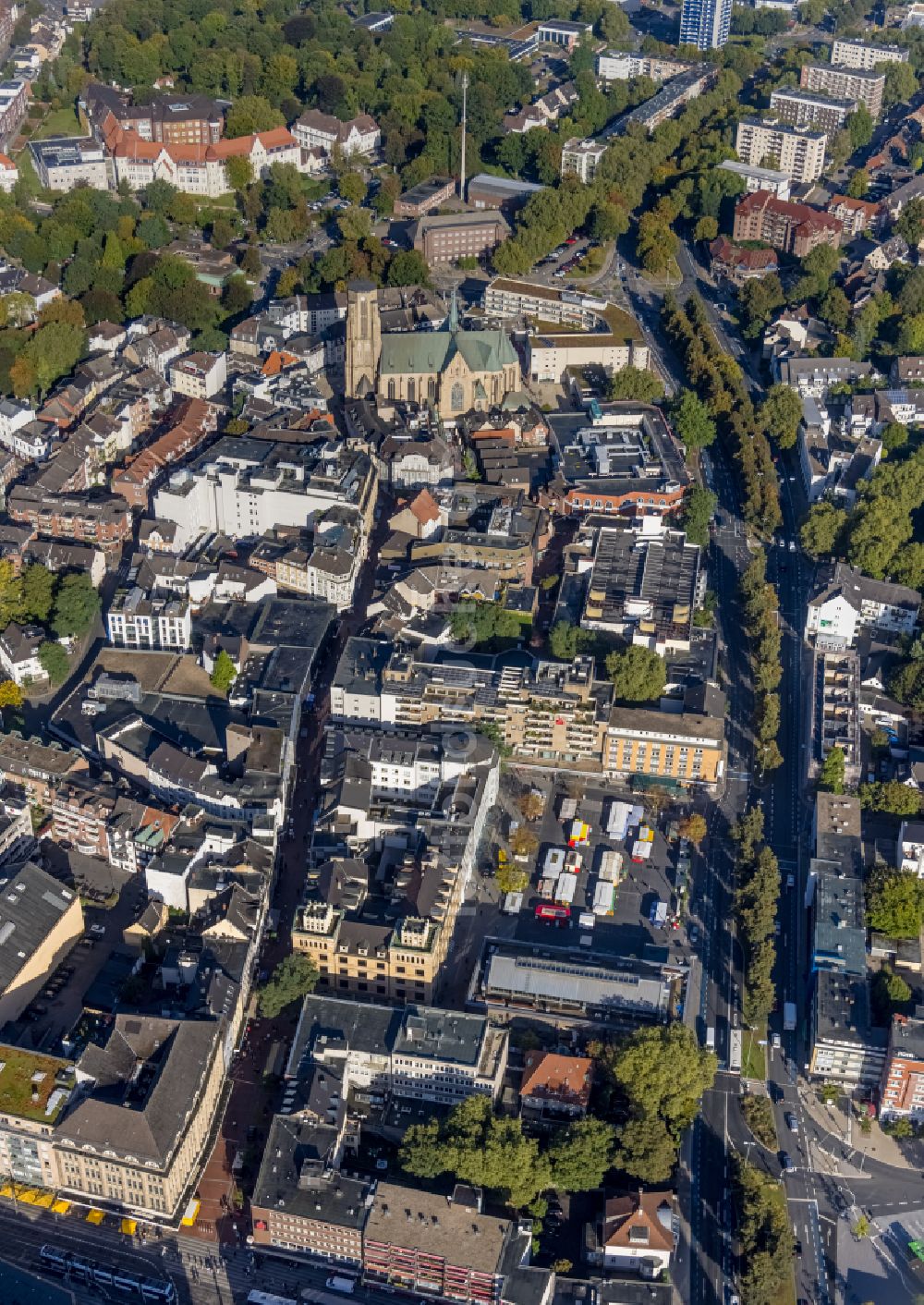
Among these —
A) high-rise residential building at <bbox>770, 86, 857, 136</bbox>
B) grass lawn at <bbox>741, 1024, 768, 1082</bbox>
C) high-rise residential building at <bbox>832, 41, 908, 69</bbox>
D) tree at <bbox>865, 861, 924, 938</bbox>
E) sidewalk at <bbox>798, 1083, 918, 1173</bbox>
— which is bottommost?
sidewalk at <bbox>798, 1083, 918, 1173</bbox>

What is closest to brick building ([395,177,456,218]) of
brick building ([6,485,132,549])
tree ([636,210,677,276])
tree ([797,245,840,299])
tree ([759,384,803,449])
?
tree ([636,210,677,276])

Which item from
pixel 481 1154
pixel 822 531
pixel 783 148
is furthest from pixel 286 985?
pixel 783 148

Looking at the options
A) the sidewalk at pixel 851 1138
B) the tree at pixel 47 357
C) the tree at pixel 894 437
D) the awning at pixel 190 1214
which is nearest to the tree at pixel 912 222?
the tree at pixel 894 437

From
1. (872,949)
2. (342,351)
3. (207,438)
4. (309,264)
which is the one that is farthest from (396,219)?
(872,949)

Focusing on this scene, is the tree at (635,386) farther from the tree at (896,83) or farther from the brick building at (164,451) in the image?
the tree at (896,83)

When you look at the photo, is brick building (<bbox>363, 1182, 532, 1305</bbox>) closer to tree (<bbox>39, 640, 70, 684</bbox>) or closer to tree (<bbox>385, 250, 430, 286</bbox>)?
tree (<bbox>39, 640, 70, 684</bbox>)

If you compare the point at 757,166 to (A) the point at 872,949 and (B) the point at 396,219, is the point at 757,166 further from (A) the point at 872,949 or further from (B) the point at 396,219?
(A) the point at 872,949
